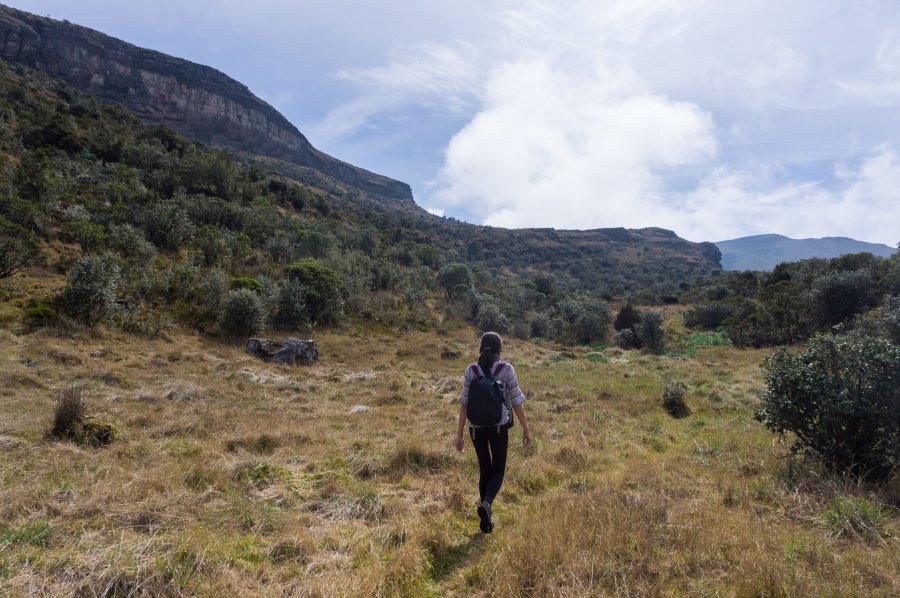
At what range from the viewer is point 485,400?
12.9 feet

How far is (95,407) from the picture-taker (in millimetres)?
7676

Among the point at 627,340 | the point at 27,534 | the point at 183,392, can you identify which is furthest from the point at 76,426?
the point at 627,340

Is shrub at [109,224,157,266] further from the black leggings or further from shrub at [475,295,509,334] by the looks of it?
the black leggings

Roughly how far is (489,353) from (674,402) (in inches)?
350

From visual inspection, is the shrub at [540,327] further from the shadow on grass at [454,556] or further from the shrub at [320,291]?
the shadow on grass at [454,556]

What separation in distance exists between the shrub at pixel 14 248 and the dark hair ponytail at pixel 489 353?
69.2 ft

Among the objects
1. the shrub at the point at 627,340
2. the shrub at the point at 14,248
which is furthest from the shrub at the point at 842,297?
the shrub at the point at 14,248

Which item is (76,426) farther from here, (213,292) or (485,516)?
(213,292)

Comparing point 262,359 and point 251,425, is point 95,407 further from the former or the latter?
point 262,359

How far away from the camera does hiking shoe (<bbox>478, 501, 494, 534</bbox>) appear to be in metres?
3.88

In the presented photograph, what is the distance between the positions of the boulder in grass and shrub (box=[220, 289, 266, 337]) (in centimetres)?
186

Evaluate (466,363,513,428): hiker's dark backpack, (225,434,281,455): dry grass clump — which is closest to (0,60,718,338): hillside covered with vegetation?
(225,434,281,455): dry grass clump

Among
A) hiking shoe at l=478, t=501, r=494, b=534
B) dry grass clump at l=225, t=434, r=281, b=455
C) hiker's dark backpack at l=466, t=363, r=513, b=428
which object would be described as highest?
hiker's dark backpack at l=466, t=363, r=513, b=428

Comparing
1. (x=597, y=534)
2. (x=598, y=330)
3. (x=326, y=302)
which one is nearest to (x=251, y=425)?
(x=597, y=534)
